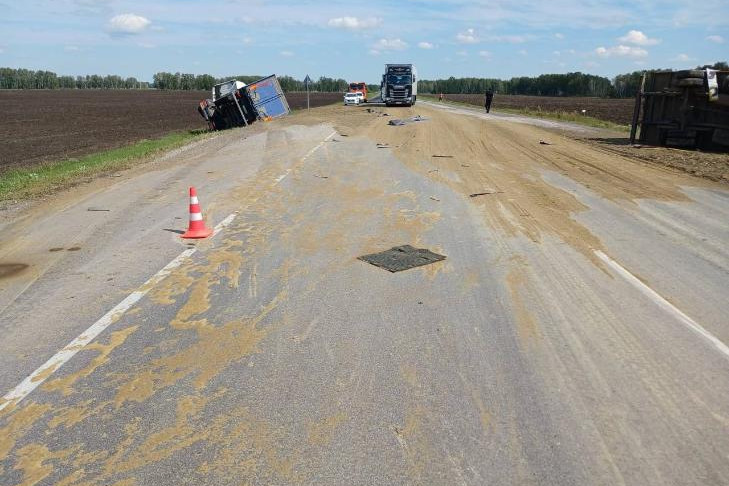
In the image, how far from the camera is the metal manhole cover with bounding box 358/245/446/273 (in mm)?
7133

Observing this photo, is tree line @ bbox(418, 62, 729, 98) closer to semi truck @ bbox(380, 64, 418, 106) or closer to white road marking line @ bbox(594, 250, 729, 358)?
semi truck @ bbox(380, 64, 418, 106)

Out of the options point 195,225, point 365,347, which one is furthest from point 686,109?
point 365,347

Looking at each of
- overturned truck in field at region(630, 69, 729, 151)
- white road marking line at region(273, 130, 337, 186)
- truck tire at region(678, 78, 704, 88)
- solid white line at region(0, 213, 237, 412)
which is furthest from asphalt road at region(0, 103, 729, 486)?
truck tire at region(678, 78, 704, 88)

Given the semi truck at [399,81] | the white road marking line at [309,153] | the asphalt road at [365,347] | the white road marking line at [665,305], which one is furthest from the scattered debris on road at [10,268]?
the semi truck at [399,81]

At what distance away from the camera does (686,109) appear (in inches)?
752

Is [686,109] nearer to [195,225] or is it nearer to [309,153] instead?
[309,153]

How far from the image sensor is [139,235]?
8609 millimetres

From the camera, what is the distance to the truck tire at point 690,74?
730 inches

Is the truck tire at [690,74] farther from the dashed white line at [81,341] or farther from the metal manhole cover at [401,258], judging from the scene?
the dashed white line at [81,341]

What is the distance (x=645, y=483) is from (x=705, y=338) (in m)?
2.45

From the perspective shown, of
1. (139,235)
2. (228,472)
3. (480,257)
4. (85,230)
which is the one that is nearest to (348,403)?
(228,472)

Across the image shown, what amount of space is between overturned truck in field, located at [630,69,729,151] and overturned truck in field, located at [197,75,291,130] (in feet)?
64.0

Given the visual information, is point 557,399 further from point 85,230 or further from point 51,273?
point 85,230

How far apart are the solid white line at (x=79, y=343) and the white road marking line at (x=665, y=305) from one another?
5.48m
